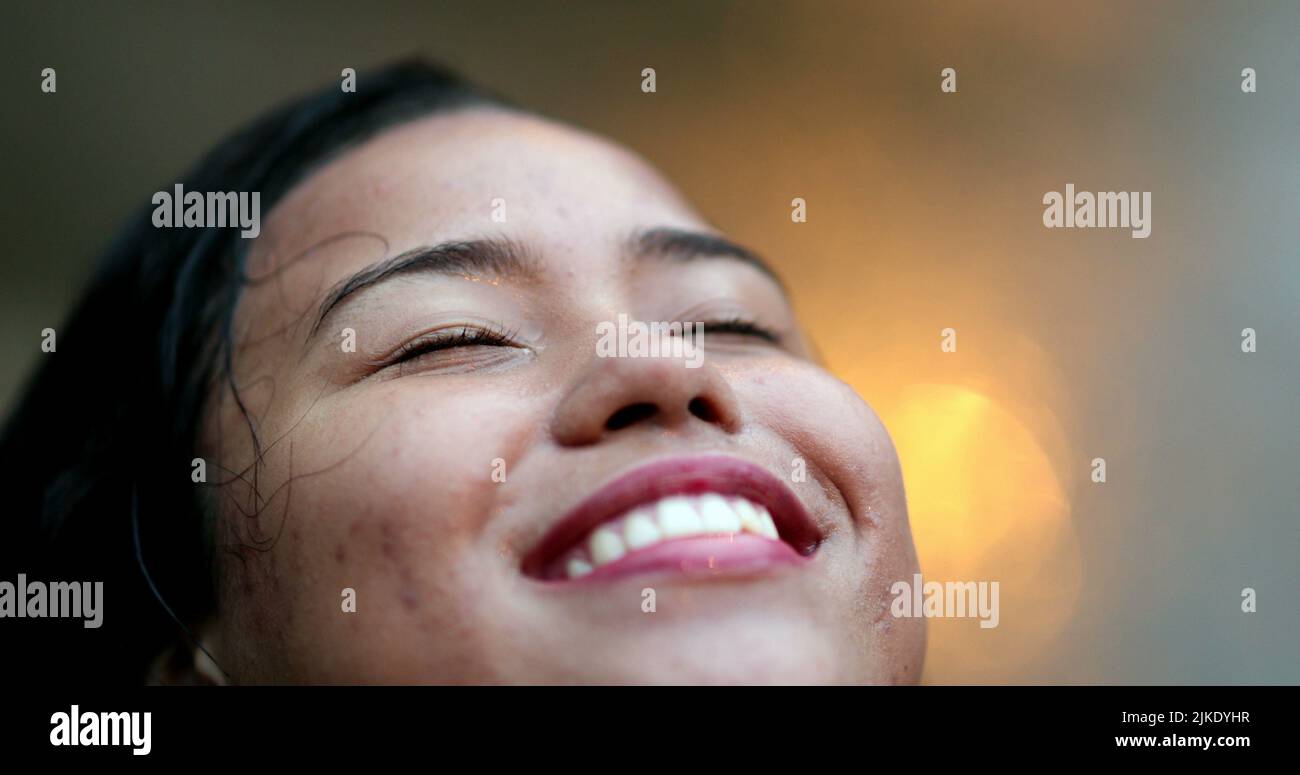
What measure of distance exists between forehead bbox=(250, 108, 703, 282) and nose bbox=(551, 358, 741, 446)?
0.46 feet

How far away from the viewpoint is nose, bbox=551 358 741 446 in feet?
1.83

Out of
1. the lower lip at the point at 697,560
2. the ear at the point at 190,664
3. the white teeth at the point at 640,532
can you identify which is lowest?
the ear at the point at 190,664

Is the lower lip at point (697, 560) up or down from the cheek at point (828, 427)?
down

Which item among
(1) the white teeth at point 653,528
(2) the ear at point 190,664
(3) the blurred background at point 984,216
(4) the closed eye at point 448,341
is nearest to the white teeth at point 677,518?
(1) the white teeth at point 653,528

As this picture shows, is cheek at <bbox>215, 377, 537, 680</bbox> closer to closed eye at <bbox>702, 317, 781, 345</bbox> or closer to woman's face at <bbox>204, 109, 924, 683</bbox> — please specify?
woman's face at <bbox>204, 109, 924, 683</bbox>

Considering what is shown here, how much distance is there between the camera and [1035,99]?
1413 mm

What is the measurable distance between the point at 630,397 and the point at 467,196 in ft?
0.79

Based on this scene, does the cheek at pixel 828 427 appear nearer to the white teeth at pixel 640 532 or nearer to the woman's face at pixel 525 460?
the woman's face at pixel 525 460

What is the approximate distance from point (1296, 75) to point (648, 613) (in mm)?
1284

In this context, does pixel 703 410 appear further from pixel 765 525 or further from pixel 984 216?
pixel 984 216

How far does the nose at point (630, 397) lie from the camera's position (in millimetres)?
558

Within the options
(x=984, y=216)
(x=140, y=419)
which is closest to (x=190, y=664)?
(x=140, y=419)

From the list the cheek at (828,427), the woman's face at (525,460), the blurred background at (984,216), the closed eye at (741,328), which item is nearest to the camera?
the woman's face at (525,460)

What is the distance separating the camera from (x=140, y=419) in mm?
766
